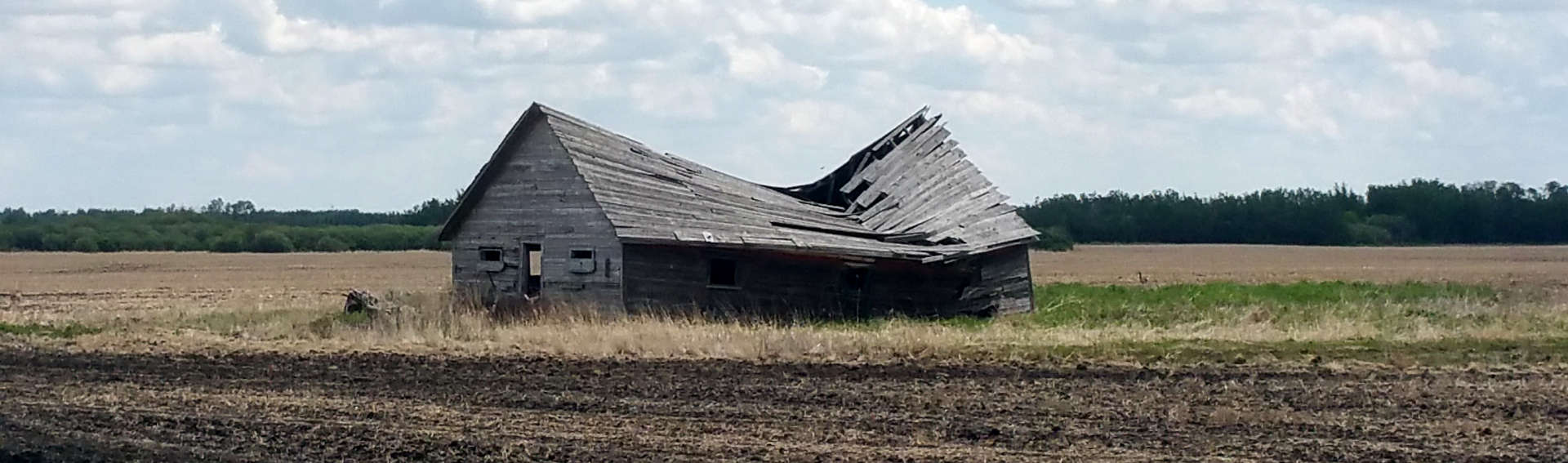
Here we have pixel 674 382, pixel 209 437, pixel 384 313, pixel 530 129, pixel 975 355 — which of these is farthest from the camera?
pixel 530 129

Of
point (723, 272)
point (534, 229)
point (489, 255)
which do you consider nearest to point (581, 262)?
point (534, 229)

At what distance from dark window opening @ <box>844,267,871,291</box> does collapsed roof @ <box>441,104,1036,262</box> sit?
1.50 ft

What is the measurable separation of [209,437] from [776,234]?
15577 mm

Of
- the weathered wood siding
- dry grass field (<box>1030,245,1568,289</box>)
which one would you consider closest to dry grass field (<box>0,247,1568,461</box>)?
the weathered wood siding

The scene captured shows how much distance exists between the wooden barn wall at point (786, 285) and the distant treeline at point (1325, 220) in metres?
77.6

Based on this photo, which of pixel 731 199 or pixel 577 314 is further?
pixel 731 199

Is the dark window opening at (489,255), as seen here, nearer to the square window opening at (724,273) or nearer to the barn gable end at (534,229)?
the barn gable end at (534,229)

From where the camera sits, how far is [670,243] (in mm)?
25719

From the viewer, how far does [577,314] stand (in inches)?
992

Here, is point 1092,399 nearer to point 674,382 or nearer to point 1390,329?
point 674,382

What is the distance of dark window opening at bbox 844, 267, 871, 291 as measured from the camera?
2848 cm

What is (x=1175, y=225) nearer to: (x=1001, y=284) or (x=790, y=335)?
(x=1001, y=284)

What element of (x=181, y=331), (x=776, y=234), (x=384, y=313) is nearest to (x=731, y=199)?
(x=776, y=234)

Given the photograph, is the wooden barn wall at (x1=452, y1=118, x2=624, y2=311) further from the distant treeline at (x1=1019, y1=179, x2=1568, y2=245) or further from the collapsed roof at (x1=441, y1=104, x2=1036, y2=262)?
the distant treeline at (x1=1019, y1=179, x2=1568, y2=245)
